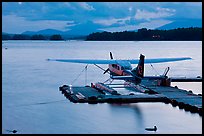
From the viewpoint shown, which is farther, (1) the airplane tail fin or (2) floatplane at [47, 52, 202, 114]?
(1) the airplane tail fin

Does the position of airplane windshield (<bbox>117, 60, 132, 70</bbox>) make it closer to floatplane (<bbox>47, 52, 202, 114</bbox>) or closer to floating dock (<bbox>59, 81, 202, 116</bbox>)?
floatplane (<bbox>47, 52, 202, 114</bbox>)

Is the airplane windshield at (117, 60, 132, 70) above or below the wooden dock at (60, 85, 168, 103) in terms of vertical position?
above

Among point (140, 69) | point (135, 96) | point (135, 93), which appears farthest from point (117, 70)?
point (135, 96)

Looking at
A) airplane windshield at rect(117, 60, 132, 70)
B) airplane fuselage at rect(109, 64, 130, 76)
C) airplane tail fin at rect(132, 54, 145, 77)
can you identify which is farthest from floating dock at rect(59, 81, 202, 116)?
airplane windshield at rect(117, 60, 132, 70)

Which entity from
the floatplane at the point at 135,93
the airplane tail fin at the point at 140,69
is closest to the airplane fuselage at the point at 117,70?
the floatplane at the point at 135,93

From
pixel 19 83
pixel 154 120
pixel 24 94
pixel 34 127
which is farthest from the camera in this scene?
pixel 19 83

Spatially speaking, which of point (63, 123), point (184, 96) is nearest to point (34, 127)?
point (63, 123)

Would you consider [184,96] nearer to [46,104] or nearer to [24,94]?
[46,104]

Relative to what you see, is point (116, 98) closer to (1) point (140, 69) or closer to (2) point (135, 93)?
(2) point (135, 93)

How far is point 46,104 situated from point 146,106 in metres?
2.53

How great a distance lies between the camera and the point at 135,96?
9.70 m

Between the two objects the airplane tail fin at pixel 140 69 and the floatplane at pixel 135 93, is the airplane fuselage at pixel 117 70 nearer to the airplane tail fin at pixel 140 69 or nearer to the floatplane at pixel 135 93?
the floatplane at pixel 135 93

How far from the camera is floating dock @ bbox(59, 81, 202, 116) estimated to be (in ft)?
29.8

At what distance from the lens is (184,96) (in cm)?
986
